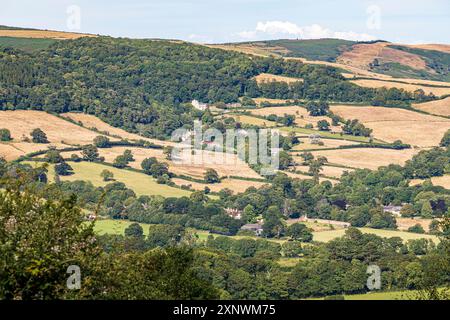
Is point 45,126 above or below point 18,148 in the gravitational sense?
Result: above

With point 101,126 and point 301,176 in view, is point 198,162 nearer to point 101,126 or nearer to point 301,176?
point 301,176

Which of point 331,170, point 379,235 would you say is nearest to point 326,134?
point 331,170

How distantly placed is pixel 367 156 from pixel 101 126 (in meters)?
51.0

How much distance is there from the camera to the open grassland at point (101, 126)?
620 ft

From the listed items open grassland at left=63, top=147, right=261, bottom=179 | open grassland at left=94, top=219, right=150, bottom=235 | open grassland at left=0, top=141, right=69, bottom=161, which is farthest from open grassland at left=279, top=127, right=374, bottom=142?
open grassland at left=94, top=219, right=150, bottom=235

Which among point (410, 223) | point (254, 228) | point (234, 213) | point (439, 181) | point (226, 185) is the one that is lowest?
point (254, 228)

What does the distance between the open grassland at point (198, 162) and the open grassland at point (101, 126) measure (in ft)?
53.1

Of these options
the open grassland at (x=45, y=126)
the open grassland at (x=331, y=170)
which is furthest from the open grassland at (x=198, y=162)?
the open grassland at (x=331, y=170)

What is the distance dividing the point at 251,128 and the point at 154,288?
152 meters

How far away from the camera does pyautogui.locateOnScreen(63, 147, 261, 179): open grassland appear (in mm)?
157000

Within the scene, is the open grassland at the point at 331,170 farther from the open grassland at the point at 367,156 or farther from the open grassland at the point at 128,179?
the open grassland at the point at 128,179

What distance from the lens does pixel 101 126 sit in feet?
633

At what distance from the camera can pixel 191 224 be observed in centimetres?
Result: 12706

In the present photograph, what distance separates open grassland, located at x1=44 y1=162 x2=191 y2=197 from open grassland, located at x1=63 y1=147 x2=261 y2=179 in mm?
4401
